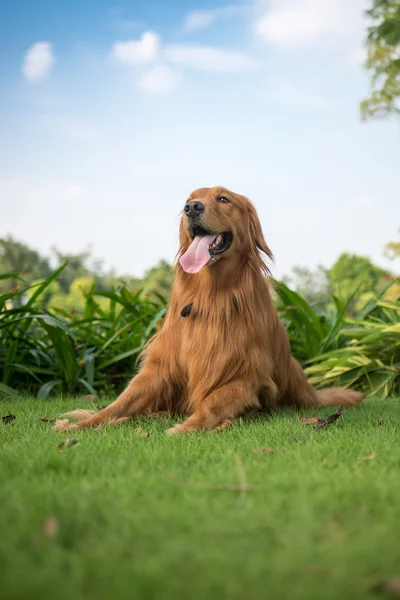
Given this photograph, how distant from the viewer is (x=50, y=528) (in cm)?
151

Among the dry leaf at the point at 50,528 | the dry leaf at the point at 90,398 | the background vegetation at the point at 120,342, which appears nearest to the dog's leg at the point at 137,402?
the dry leaf at the point at 90,398

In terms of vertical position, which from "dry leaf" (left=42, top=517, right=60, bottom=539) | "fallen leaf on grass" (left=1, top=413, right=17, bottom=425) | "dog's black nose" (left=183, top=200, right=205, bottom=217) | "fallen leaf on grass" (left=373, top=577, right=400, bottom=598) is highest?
"dog's black nose" (left=183, top=200, right=205, bottom=217)

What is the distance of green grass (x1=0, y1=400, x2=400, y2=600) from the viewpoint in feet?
4.05

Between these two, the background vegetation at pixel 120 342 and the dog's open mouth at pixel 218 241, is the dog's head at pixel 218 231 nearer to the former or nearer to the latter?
the dog's open mouth at pixel 218 241

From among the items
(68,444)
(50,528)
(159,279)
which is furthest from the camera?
(159,279)

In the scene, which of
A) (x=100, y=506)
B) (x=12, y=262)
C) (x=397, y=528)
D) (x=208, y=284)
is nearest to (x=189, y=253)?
(x=208, y=284)

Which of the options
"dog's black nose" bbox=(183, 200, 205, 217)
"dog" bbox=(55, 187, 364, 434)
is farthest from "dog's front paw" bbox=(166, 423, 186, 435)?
"dog's black nose" bbox=(183, 200, 205, 217)

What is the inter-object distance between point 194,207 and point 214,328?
→ 2.45 feet

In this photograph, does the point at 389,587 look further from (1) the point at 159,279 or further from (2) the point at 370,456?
(1) the point at 159,279

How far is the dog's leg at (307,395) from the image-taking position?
4.14 m

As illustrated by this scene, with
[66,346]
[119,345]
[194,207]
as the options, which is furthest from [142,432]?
[119,345]

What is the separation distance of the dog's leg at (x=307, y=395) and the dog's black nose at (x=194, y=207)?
128 cm

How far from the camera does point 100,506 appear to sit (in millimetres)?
1702

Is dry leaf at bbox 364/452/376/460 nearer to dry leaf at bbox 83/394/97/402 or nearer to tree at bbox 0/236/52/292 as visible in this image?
dry leaf at bbox 83/394/97/402
